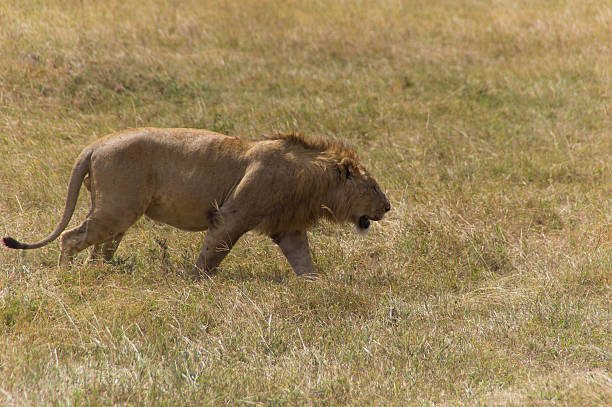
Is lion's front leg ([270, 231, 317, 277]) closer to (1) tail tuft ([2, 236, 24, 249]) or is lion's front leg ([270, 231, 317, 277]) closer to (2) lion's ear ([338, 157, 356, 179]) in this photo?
(2) lion's ear ([338, 157, 356, 179])

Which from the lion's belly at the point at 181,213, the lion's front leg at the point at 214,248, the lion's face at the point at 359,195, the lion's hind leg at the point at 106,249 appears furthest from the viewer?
the lion's face at the point at 359,195

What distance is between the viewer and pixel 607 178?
883cm

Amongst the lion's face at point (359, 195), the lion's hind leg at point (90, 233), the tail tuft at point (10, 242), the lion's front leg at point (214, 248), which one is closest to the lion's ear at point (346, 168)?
the lion's face at point (359, 195)

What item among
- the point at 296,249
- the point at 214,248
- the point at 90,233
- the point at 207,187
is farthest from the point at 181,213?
the point at 296,249

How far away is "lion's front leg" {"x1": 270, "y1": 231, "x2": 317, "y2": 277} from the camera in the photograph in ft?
21.2

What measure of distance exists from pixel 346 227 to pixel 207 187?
1.89m

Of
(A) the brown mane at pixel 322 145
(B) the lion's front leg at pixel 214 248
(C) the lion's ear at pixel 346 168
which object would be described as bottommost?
(B) the lion's front leg at pixel 214 248

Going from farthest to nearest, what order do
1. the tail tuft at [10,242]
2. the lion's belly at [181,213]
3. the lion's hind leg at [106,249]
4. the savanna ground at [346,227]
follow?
the lion's hind leg at [106,249] → the lion's belly at [181,213] → the tail tuft at [10,242] → the savanna ground at [346,227]

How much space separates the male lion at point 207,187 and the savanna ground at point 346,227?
0.38 metres

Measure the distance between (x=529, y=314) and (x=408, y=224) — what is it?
1988mm

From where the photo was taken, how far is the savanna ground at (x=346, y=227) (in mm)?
4594

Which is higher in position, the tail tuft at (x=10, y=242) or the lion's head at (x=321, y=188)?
the lion's head at (x=321, y=188)

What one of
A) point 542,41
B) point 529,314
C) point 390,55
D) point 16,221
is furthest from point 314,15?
point 529,314

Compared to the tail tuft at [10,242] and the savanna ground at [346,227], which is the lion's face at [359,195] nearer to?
the savanna ground at [346,227]
